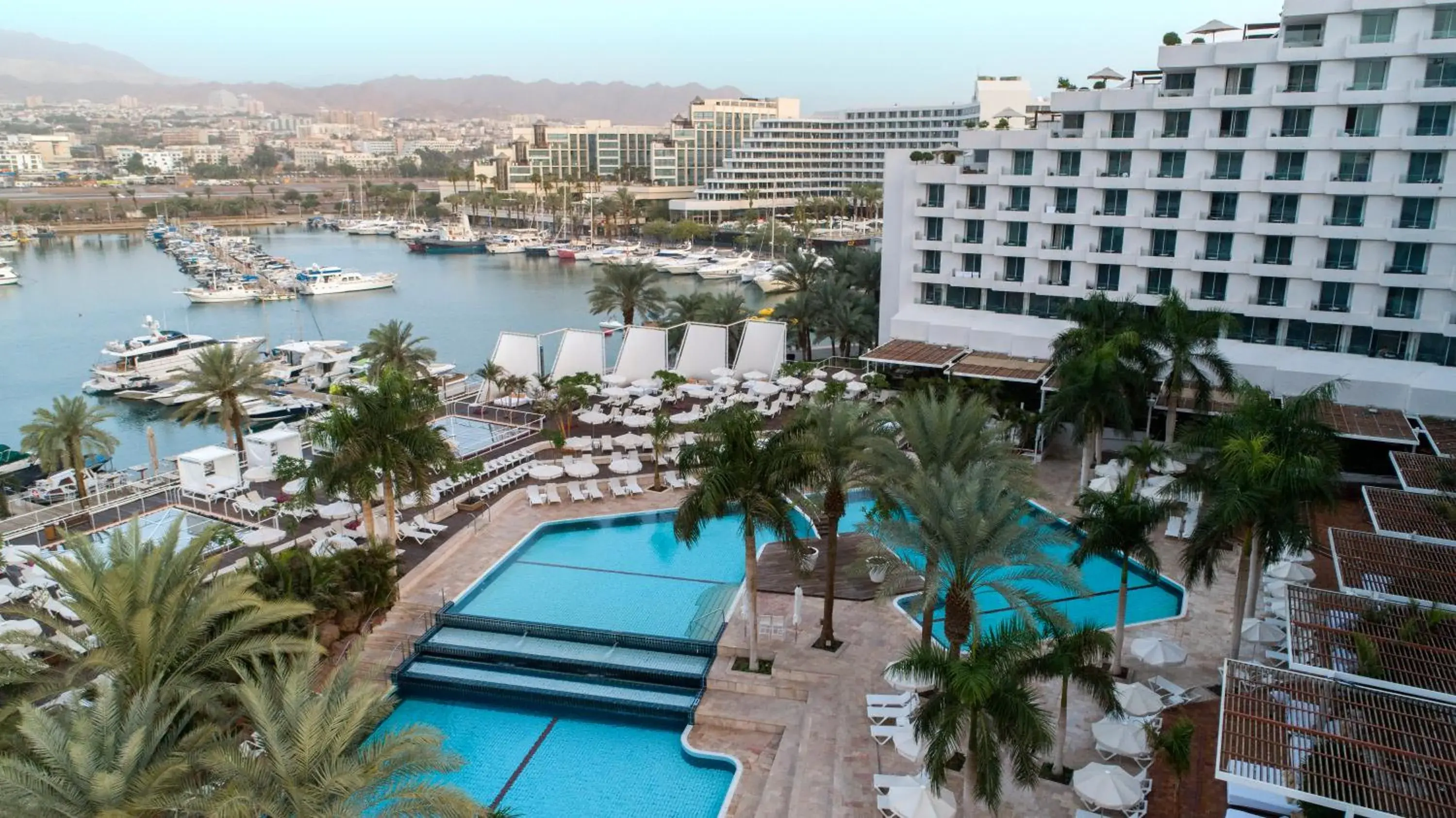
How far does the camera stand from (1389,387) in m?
25.4

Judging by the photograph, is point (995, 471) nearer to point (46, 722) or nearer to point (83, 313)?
point (46, 722)

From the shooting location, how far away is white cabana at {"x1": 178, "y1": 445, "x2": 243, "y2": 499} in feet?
77.9

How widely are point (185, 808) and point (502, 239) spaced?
350ft

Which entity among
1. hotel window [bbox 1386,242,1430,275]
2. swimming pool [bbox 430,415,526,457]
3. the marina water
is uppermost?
hotel window [bbox 1386,242,1430,275]

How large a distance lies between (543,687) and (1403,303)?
82.8ft

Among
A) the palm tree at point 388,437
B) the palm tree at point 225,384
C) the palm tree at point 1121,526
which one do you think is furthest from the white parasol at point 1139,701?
the palm tree at point 225,384

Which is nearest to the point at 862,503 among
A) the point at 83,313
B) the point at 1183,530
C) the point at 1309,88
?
the point at 1183,530

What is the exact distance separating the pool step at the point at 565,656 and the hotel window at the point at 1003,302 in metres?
21.2

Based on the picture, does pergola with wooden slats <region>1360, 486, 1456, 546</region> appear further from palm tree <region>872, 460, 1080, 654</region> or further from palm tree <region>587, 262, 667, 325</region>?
palm tree <region>587, 262, 667, 325</region>

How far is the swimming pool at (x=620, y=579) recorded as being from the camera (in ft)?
60.2

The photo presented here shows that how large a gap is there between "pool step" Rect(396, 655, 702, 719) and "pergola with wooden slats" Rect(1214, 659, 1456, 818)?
25.9 ft

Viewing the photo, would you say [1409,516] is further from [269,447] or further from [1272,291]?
[269,447]

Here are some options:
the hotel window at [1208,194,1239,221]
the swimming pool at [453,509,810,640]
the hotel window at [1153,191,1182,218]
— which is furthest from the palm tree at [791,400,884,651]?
the hotel window at [1208,194,1239,221]

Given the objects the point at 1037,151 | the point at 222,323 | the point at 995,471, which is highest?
the point at 1037,151
